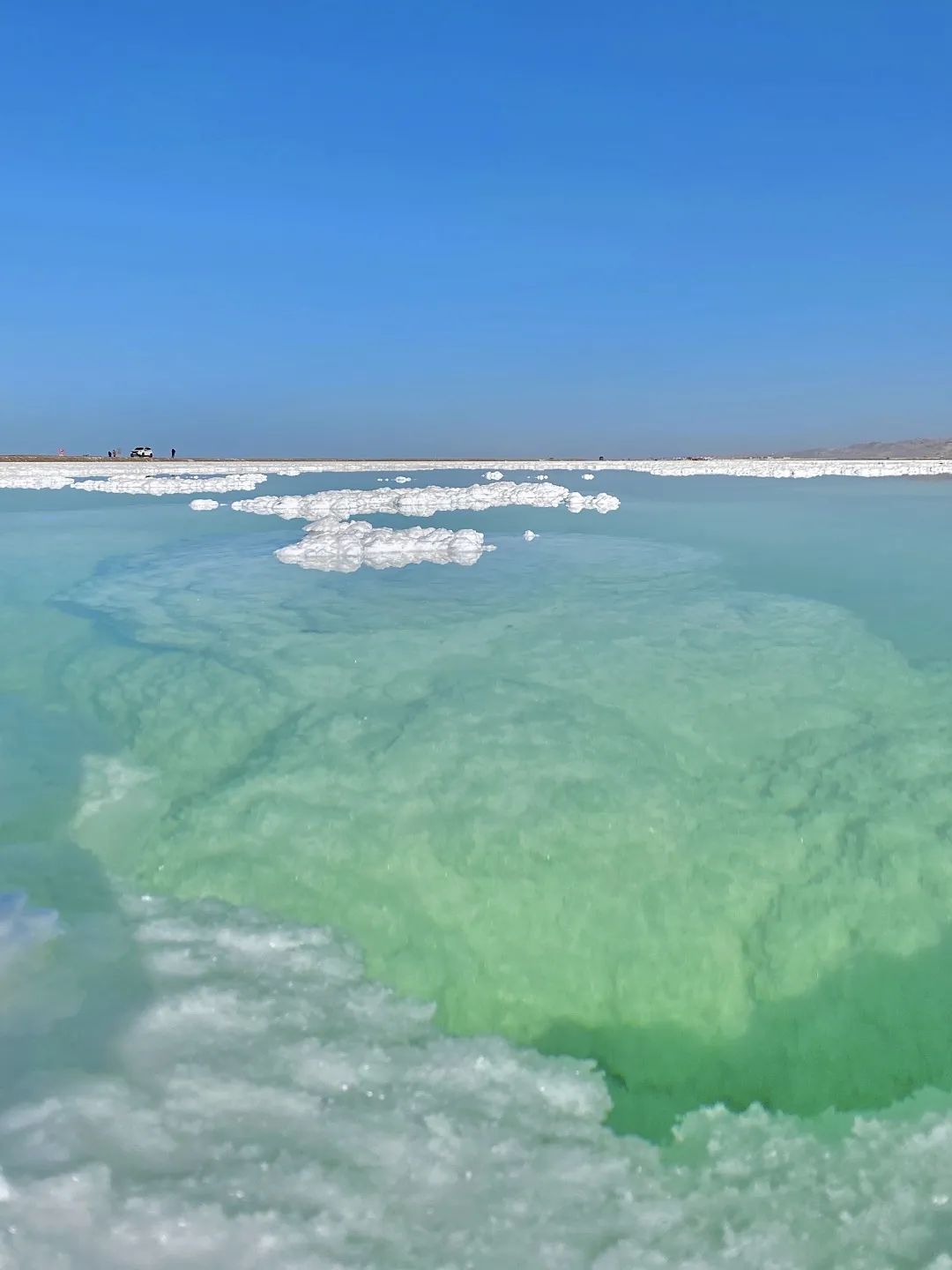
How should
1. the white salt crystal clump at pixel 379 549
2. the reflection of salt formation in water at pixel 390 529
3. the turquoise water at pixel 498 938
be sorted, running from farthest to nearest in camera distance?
the reflection of salt formation in water at pixel 390 529 → the white salt crystal clump at pixel 379 549 → the turquoise water at pixel 498 938

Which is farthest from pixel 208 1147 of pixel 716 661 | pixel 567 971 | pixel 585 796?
pixel 716 661

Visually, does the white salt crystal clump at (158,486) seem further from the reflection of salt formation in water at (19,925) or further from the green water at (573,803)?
the reflection of salt formation in water at (19,925)

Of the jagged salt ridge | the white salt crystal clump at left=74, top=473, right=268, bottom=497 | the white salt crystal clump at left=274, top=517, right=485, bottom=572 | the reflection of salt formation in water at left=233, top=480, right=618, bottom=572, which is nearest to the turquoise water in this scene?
the white salt crystal clump at left=274, top=517, right=485, bottom=572

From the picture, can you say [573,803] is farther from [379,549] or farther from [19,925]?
[379,549]

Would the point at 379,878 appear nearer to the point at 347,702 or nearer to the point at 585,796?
the point at 585,796

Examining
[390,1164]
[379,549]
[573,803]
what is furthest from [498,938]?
[379,549]

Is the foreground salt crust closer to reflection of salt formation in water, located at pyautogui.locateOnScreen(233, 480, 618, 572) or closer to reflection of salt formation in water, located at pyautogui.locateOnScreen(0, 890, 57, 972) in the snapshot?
reflection of salt formation in water, located at pyautogui.locateOnScreen(0, 890, 57, 972)

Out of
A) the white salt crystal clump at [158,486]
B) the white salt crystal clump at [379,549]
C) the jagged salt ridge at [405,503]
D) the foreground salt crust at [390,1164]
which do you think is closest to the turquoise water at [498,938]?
the foreground salt crust at [390,1164]
